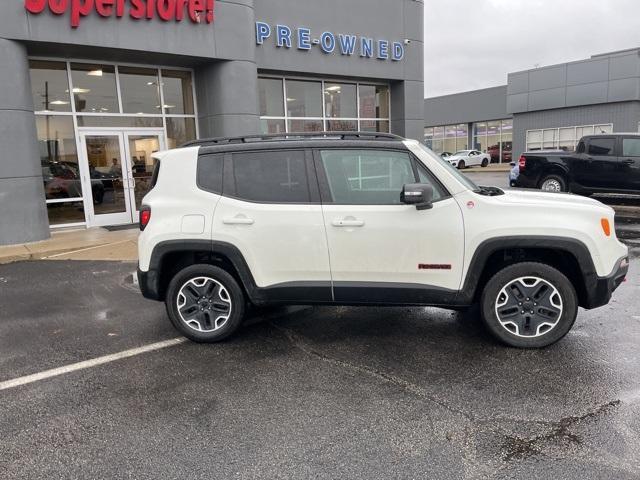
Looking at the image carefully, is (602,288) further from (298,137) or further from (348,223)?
(298,137)

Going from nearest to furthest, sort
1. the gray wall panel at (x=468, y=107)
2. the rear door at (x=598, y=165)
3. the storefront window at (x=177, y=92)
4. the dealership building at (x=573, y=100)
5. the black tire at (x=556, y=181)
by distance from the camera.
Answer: the storefront window at (x=177, y=92) → the rear door at (x=598, y=165) → the black tire at (x=556, y=181) → the dealership building at (x=573, y=100) → the gray wall panel at (x=468, y=107)

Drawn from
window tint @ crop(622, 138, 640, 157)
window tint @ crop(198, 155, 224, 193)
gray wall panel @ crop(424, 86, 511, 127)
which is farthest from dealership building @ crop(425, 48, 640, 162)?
window tint @ crop(198, 155, 224, 193)

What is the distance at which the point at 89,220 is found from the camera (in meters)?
12.2

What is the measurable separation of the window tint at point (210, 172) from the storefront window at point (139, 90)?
8678 millimetres

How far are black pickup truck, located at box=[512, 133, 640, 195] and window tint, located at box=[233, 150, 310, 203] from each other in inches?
459

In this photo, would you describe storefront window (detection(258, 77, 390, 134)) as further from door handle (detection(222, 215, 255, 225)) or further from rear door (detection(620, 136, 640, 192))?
door handle (detection(222, 215, 255, 225))

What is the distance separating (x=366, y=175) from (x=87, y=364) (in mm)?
2951

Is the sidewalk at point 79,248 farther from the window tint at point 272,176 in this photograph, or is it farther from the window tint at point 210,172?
the window tint at point 272,176

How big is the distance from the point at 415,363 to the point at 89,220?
10186mm

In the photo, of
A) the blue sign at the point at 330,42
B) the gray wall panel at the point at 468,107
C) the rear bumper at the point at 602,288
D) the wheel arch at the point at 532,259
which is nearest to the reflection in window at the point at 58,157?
the blue sign at the point at 330,42

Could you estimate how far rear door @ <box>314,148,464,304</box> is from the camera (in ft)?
A: 14.5

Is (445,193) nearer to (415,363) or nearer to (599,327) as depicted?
(415,363)

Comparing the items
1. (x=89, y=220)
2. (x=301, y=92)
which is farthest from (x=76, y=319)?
(x=301, y=92)

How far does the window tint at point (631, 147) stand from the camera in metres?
13.3
